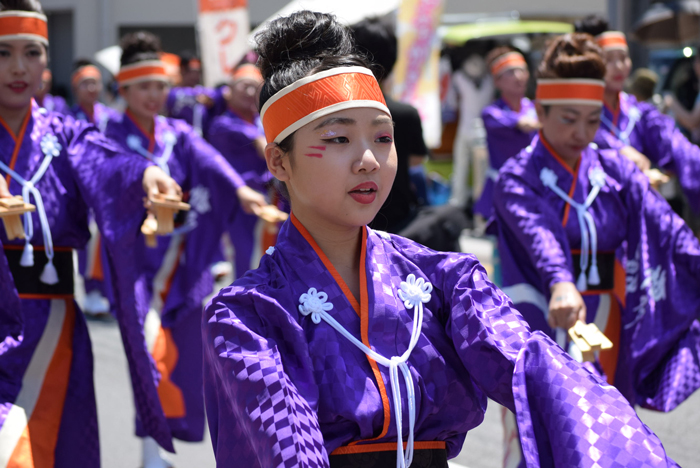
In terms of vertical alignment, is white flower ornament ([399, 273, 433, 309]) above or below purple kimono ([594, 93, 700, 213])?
above

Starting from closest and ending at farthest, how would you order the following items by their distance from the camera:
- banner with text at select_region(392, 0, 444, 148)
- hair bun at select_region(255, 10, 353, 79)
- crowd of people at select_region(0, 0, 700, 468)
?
crowd of people at select_region(0, 0, 700, 468) → hair bun at select_region(255, 10, 353, 79) → banner with text at select_region(392, 0, 444, 148)

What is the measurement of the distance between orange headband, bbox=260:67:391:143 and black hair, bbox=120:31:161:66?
333 cm

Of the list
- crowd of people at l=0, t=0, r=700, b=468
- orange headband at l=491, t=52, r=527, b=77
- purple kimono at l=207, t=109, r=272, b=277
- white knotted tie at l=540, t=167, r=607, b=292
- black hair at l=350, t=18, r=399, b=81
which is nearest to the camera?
crowd of people at l=0, t=0, r=700, b=468

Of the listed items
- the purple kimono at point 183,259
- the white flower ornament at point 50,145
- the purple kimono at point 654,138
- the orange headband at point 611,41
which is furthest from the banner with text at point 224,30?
the white flower ornament at point 50,145

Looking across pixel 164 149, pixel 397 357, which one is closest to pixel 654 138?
pixel 164 149

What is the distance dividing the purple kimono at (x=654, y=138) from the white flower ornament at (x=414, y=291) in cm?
289

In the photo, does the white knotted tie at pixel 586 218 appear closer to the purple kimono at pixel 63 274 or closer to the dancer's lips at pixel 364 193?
the purple kimono at pixel 63 274

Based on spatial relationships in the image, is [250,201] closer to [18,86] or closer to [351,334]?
[18,86]

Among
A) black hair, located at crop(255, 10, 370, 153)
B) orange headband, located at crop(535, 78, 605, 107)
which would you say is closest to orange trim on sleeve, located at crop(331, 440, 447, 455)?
black hair, located at crop(255, 10, 370, 153)

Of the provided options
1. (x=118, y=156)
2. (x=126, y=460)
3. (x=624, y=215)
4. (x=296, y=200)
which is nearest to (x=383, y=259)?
(x=296, y=200)

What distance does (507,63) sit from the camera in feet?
24.7

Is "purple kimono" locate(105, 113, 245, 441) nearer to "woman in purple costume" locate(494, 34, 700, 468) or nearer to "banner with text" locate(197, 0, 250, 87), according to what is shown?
"woman in purple costume" locate(494, 34, 700, 468)

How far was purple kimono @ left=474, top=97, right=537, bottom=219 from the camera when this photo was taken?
22.7ft

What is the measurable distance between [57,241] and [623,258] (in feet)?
6.83
